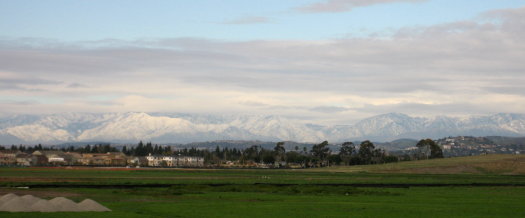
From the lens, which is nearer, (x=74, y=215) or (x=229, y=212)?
(x=74, y=215)

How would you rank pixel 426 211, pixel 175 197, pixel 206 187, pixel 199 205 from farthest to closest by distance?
pixel 206 187
pixel 175 197
pixel 199 205
pixel 426 211

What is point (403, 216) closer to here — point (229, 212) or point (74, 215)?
point (229, 212)

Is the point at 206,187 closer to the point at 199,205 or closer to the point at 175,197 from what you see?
the point at 175,197

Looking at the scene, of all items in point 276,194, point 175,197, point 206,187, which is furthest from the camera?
point 206,187

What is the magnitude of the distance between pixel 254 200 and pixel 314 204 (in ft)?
25.1

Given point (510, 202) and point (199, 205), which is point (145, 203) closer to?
point (199, 205)

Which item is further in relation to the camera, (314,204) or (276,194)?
(276,194)

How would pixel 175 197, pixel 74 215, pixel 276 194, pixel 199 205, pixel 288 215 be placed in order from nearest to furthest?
pixel 74 215 < pixel 288 215 < pixel 199 205 < pixel 175 197 < pixel 276 194

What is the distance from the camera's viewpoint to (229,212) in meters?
52.7

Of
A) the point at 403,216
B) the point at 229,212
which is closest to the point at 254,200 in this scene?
the point at 229,212

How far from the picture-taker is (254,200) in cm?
6619

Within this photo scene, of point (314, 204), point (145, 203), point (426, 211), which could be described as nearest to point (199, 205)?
point (145, 203)

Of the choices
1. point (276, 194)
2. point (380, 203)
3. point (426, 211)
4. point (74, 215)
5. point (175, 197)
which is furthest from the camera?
point (276, 194)

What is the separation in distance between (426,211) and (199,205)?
17.4m
